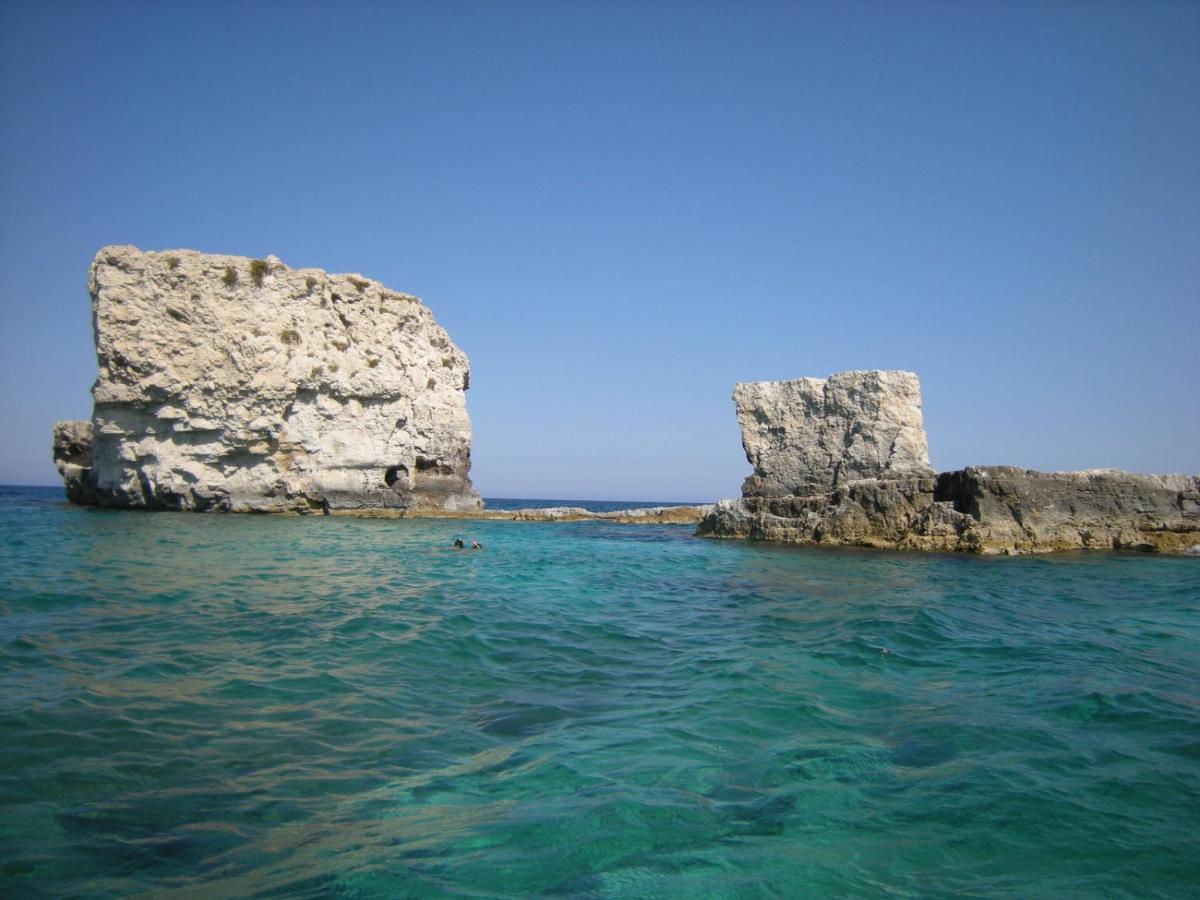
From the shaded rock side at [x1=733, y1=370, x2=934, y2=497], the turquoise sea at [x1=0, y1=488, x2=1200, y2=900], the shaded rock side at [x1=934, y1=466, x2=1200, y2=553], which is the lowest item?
the turquoise sea at [x1=0, y1=488, x2=1200, y2=900]

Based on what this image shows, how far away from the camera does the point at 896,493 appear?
826 inches

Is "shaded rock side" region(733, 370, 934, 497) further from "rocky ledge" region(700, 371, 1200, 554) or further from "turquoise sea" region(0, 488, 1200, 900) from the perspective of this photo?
"turquoise sea" region(0, 488, 1200, 900)

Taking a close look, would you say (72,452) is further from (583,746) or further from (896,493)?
(583,746)

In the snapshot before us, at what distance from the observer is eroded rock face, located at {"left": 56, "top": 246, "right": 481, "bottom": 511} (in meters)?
28.6

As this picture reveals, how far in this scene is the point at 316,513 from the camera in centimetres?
3139

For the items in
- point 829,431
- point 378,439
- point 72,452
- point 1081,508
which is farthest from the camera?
point 72,452

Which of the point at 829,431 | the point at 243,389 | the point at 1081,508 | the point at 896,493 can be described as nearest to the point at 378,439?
the point at 243,389

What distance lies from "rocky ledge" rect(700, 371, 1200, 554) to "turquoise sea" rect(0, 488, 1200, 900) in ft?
29.6

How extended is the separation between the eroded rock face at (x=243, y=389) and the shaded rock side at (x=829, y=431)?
16799mm

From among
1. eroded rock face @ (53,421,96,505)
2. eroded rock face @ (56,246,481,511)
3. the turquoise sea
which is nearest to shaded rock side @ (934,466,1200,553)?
the turquoise sea

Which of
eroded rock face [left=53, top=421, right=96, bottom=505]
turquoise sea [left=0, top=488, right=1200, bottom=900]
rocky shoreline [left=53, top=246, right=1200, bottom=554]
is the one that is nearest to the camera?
turquoise sea [left=0, top=488, right=1200, bottom=900]

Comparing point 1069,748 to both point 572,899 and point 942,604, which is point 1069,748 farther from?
point 942,604

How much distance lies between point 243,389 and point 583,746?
29018mm

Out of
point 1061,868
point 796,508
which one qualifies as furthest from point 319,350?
point 1061,868
